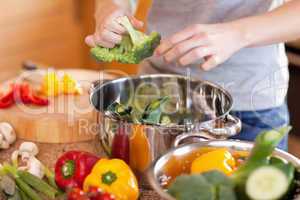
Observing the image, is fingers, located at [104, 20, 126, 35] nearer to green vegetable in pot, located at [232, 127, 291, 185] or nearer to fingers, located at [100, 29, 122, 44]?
fingers, located at [100, 29, 122, 44]

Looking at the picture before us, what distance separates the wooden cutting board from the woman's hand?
33 centimetres

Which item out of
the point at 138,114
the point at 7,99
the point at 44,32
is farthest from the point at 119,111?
the point at 44,32

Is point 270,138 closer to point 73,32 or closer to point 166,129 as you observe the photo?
point 166,129

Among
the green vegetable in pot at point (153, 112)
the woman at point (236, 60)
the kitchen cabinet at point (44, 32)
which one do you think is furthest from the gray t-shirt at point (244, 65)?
the kitchen cabinet at point (44, 32)

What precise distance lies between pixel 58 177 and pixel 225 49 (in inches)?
16.5

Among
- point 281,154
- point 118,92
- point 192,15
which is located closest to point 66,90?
point 118,92

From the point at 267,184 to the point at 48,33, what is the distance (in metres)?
2.20

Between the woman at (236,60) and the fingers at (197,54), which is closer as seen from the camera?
the fingers at (197,54)

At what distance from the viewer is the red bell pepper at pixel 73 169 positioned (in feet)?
3.71

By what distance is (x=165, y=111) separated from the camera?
4.33 ft

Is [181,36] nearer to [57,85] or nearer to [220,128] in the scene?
[220,128]

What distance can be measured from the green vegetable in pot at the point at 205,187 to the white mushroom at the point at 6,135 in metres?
0.57

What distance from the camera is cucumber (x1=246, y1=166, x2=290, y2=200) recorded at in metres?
0.85

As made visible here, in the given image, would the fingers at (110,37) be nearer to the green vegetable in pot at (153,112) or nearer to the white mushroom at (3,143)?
the green vegetable in pot at (153,112)
